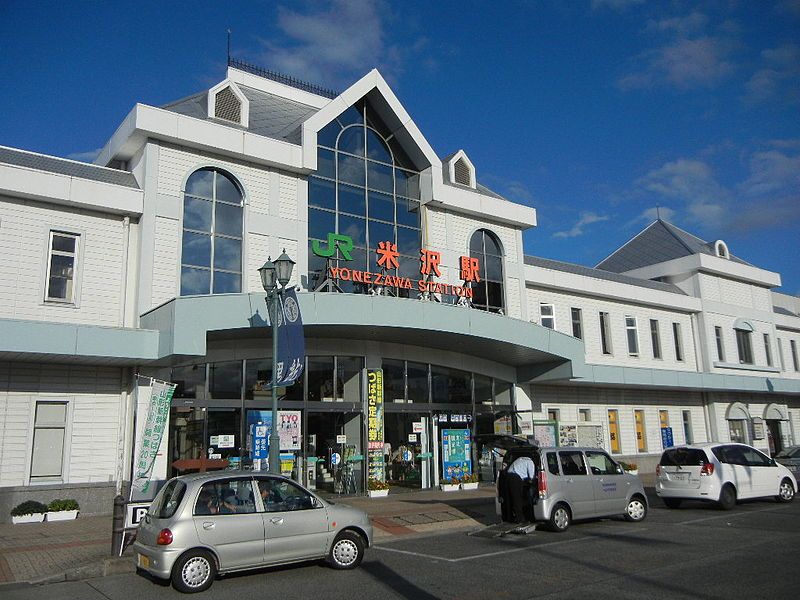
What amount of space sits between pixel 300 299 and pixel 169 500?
8728mm

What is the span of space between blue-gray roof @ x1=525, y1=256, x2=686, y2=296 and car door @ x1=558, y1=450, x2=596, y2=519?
47.1 ft

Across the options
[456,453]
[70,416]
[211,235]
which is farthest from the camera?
[456,453]

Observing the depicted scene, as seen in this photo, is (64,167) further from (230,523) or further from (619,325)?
(619,325)

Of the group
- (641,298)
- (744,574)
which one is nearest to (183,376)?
(744,574)

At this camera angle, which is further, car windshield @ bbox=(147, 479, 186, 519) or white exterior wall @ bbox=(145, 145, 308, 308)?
white exterior wall @ bbox=(145, 145, 308, 308)

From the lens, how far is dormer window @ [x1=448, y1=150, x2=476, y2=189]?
26.2 metres

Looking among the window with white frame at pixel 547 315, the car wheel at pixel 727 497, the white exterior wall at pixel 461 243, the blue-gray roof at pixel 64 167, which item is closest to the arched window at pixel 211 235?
the blue-gray roof at pixel 64 167

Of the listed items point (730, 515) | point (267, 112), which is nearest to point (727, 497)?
point (730, 515)

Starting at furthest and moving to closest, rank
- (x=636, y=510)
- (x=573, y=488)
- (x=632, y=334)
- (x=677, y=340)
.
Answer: (x=677, y=340)
(x=632, y=334)
(x=636, y=510)
(x=573, y=488)

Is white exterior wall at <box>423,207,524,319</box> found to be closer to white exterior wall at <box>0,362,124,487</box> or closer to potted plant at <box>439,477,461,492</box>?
potted plant at <box>439,477,461,492</box>

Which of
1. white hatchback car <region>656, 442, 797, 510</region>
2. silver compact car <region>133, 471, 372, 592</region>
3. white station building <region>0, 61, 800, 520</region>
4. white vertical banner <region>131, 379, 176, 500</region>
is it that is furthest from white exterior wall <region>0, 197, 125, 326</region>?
white hatchback car <region>656, 442, 797, 510</region>

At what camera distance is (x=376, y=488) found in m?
20.3

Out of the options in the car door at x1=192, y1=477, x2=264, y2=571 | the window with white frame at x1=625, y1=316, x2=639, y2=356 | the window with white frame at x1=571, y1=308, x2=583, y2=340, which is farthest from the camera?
the window with white frame at x1=625, y1=316, x2=639, y2=356

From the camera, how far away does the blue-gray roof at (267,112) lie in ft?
69.4
